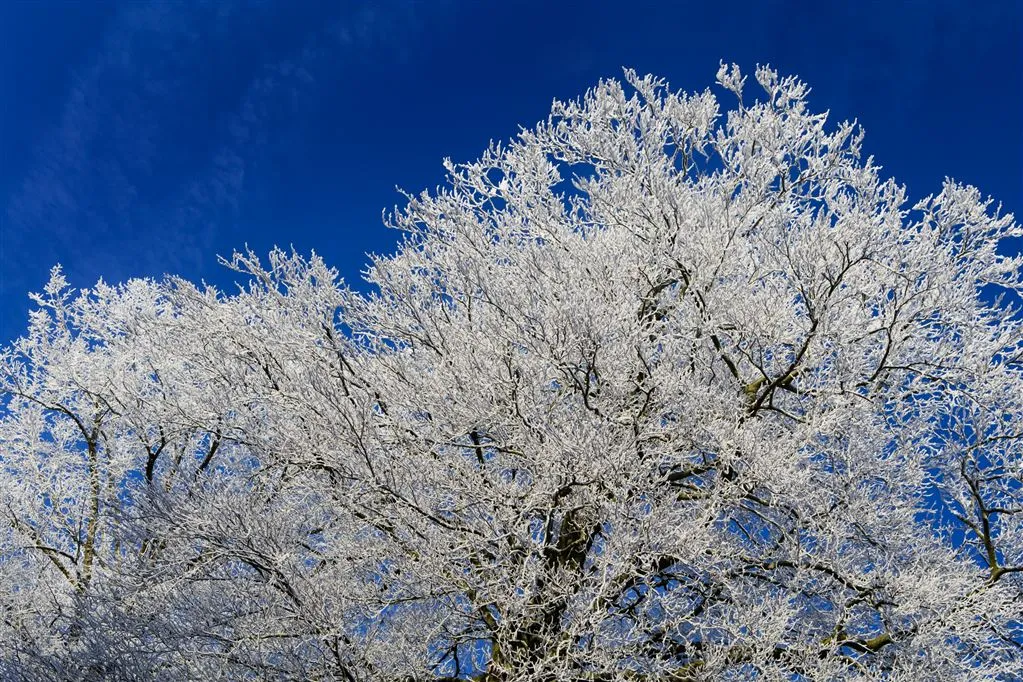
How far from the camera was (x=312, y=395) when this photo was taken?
5250 mm

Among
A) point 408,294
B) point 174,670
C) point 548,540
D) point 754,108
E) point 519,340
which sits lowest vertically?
point 174,670

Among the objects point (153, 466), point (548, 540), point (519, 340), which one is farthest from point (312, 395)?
point (153, 466)

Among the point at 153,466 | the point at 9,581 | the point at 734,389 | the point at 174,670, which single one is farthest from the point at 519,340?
the point at 9,581

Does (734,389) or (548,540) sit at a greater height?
(734,389)

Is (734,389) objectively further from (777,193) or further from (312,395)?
(312,395)

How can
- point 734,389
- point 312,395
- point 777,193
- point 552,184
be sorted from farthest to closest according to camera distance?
point 552,184, point 777,193, point 734,389, point 312,395

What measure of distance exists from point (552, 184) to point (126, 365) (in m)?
6.31

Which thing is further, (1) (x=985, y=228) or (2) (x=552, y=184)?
(2) (x=552, y=184)

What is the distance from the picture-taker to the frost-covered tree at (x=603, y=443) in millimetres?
5008

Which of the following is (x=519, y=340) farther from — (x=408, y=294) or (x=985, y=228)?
(x=985, y=228)

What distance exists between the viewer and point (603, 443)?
4801 millimetres

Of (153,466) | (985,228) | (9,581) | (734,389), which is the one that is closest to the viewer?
(734,389)

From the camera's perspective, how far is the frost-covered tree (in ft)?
16.4

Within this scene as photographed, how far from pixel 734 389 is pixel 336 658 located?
3556mm
